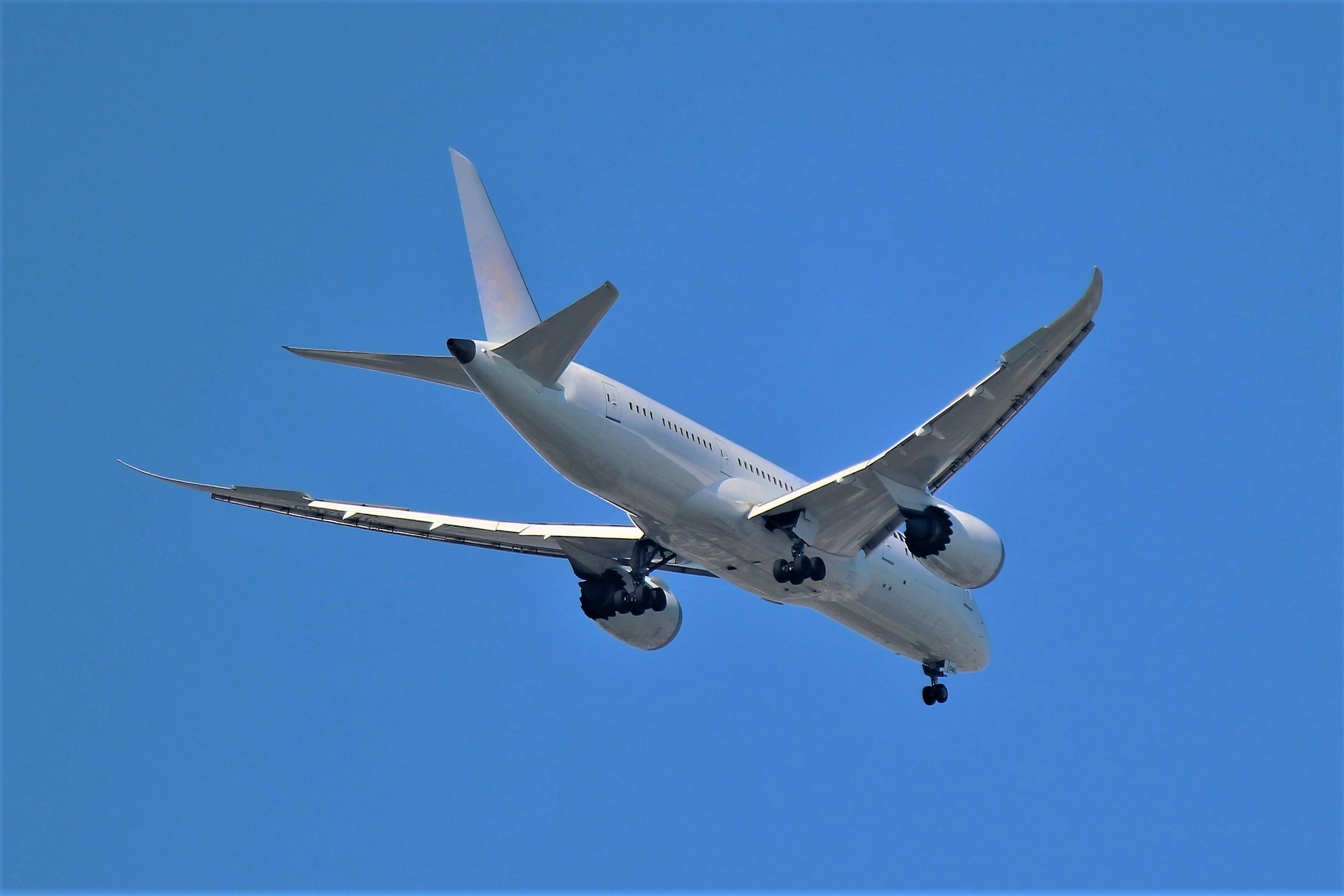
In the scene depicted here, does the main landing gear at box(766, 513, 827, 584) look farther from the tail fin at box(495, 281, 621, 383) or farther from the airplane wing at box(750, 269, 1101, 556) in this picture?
the tail fin at box(495, 281, 621, 383)

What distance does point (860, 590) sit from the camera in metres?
29.5

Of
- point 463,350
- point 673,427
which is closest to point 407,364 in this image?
point 463,350

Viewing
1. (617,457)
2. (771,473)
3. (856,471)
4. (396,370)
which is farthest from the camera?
(771,473)

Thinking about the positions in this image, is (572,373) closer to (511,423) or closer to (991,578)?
(511,423)

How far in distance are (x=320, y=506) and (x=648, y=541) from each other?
21.4 ft

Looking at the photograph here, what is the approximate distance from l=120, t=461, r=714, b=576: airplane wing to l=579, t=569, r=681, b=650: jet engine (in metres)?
0.48

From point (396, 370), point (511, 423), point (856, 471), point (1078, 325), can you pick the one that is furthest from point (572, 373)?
point (1078, 325)

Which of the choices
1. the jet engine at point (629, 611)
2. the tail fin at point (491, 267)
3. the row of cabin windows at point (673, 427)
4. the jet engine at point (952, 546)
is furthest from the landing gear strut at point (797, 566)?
the tail fin at point (491, 267)

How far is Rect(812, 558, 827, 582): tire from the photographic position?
2684 centimetres

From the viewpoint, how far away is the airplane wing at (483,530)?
29234 millimetres

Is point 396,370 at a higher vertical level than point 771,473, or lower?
lower

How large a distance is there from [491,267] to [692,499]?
16.8ft

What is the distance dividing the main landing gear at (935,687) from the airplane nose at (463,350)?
14594 mm

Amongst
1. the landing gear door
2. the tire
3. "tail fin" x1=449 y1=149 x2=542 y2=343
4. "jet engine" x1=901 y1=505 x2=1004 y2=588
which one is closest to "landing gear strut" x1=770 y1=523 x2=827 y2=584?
the tire
